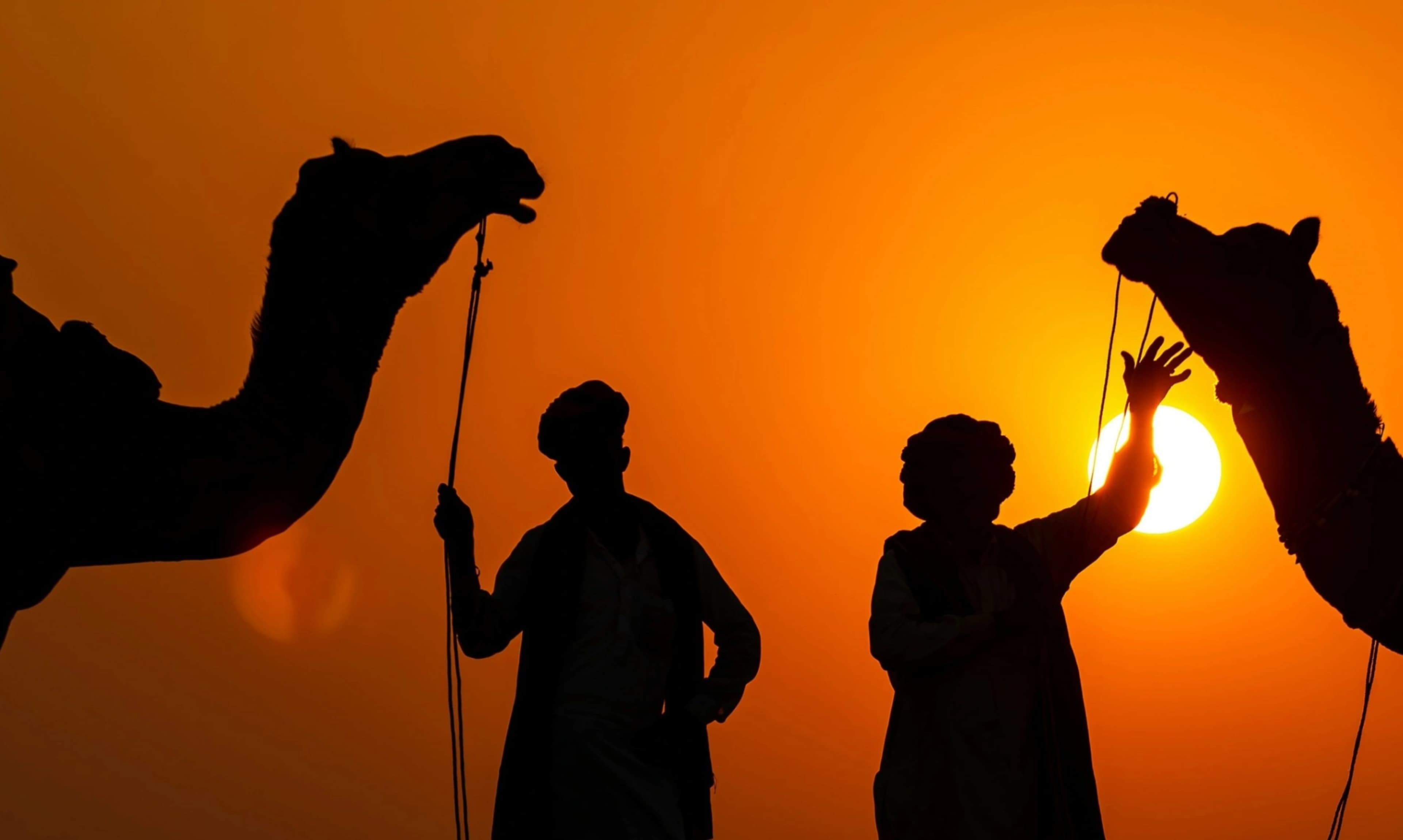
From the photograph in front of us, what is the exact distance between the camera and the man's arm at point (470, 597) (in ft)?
17.9

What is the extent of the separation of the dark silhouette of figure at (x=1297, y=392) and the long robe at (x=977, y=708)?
1155 mm

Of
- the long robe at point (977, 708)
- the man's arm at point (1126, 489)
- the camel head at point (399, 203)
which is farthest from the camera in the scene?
the man's arm at point (1126, 489)

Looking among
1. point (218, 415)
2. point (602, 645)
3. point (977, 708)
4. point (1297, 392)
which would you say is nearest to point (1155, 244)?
point (1297, 392)

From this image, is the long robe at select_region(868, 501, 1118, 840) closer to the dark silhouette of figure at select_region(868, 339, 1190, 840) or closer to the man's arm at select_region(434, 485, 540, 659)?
the dark silhouette of figure at select_region(868, 339, 1190, 840)

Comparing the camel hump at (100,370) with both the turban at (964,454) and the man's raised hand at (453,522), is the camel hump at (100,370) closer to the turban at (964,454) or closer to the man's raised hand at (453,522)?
the man's raised hand at (453,522)

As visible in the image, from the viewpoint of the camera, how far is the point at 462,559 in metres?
5.47

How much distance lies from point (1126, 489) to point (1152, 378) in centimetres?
43

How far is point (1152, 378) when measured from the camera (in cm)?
596

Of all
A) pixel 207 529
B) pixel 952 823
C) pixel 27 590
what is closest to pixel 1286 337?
pixel 952 823

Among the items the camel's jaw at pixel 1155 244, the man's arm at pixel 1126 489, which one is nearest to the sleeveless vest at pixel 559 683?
the man's arm at pixel 1126 489

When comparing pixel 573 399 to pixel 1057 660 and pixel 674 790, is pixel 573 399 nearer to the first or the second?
pixel 674 790

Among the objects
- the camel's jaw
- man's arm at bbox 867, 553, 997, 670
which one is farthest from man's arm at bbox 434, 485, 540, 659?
the camel's jaw

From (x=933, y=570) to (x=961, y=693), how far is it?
1.63ft

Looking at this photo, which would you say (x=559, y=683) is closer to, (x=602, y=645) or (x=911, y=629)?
(x=602, y=645)
